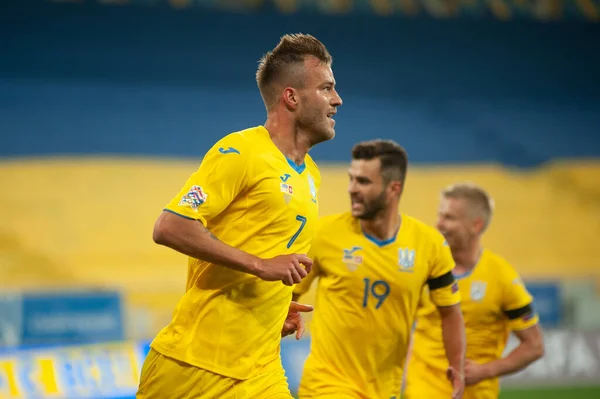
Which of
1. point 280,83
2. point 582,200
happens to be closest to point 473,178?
point 582,200

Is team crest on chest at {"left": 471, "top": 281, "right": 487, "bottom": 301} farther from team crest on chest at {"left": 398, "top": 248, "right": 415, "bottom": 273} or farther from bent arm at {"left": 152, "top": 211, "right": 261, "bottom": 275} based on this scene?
bent arm at {"left": 152, "top": 211, "right": 261, "bottom": 275}

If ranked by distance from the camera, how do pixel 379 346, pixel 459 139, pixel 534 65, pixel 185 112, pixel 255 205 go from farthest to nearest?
pixel 534 65 < pixel 459 139 < pixel 185 112 < pixel 379 346 < pixel 255 205

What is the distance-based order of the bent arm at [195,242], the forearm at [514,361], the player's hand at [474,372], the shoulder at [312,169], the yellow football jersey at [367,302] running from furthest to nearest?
the forearm at [514,361], the player's hand at [474,372], the yellow football jersey at [367,302], the shoulder at [312,169], the bent arm at [195,242]

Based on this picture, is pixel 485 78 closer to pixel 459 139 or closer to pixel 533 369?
pixel 459 139

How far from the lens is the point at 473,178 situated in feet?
55.7

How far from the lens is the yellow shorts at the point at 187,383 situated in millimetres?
3738

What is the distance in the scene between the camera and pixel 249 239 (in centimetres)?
373

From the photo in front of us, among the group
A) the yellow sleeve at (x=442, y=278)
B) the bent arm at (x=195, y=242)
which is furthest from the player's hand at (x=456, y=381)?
the bent arm at (x=195, y=242)

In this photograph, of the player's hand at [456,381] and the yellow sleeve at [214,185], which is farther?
the player's hand at [456,381]

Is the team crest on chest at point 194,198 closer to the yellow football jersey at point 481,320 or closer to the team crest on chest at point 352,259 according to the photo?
the team crest on chest at point 352,259

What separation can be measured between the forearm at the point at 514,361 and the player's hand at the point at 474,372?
1.7 inches

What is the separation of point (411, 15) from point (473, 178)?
3.76 meters

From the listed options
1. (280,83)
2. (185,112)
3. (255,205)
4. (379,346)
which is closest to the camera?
(255,205)

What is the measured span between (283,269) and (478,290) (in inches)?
108
